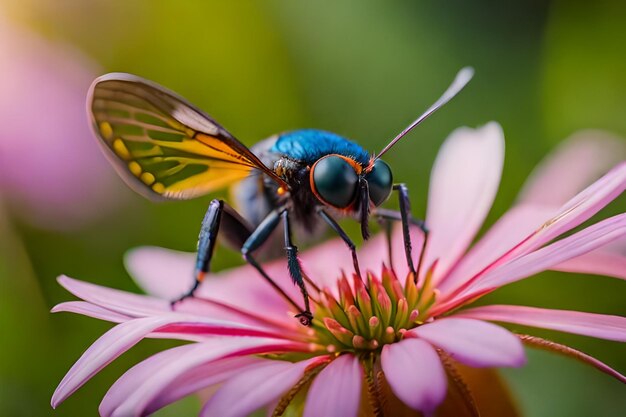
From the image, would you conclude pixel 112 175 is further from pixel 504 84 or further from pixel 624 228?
pixel 624 228

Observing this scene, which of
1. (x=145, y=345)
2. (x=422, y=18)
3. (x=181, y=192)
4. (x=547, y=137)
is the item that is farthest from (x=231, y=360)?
(x=422, y=18)

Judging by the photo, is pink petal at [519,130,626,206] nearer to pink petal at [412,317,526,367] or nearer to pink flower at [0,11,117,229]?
pink petal at [412,317,526,367]

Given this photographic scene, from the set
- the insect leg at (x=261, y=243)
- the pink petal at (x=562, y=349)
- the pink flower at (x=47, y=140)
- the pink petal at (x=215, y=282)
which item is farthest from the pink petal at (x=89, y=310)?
the pink flower at (x=47, y=140)

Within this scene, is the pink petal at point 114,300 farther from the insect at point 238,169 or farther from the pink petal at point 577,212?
the pink petal at point 577,212

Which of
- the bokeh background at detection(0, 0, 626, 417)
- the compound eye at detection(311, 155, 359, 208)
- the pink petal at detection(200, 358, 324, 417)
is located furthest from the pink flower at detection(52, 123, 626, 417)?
the bokeh background at detection(0, 0, 626, 417)

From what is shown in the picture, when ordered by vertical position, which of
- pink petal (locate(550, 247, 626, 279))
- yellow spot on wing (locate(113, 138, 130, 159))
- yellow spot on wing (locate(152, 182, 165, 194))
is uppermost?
yellow spot on wing (locate(113, 138, 130, 159))
